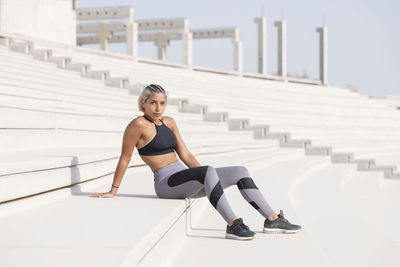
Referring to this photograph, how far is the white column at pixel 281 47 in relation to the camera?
30.9 m

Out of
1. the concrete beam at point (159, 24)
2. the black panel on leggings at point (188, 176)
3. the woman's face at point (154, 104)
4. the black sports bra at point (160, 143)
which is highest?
the concrete beam at point (159, 24)

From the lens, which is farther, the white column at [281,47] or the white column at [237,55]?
the white column at [237,55]

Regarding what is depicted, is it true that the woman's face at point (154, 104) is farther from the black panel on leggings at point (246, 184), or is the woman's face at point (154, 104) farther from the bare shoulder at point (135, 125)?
the black panel on leggings at point (246, 184)

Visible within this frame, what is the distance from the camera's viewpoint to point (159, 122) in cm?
438

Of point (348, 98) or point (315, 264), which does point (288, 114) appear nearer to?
point (348, 98)

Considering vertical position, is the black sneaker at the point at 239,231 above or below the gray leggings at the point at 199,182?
below

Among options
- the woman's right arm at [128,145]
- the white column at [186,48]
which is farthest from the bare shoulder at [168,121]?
the white column at [186,48]

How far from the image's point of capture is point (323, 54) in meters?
32.3

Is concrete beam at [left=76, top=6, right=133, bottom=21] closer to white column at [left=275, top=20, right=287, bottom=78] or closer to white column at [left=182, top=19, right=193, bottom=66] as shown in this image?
white column at [left=182, top=19, right=193, bottom=66]

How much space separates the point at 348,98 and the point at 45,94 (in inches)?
680

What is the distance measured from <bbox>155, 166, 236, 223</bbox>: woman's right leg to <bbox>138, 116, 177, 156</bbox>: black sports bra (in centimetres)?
25

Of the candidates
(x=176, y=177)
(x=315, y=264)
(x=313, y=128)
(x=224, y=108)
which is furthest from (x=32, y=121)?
(x=313, y=128)

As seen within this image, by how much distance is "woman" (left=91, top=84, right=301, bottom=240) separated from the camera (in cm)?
384

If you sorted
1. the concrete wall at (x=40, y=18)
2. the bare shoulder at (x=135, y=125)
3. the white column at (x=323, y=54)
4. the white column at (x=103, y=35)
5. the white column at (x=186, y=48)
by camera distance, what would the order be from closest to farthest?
the bare shoulder at (x=135, y=125), the concrete wall at (x=40, y=18), the white column at (x=186, y=48), the white column at (x=323, y=54), the white column at (x=103, y=35)
